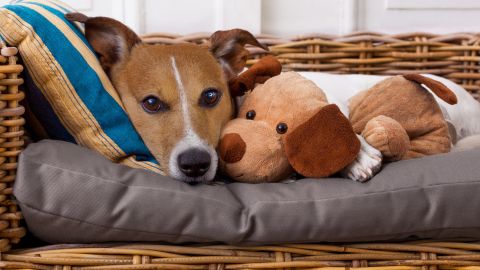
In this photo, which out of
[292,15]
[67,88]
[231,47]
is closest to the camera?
[67,88]

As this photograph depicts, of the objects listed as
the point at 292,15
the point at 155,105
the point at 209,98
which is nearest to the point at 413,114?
the point at 209,98

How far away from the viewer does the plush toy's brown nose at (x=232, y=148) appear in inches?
50.5

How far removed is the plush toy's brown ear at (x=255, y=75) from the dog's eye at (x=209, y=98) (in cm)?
8

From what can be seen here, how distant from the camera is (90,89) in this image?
4.25 ft

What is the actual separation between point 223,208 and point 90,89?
0.42 metres

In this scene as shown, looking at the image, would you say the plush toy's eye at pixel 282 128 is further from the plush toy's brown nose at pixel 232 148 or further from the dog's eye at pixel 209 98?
the dog's eye at pixel 209 98

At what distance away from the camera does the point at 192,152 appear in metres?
1.29

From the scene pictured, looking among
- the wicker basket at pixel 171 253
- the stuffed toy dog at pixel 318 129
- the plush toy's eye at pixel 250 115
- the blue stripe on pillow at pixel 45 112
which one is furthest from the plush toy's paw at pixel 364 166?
the blue stripe on pillow at pixel 45 112

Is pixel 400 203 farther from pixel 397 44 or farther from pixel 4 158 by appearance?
pixel 397 44

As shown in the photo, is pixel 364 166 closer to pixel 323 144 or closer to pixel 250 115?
pixel 323 144

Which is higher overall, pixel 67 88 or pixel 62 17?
pixel 62 17

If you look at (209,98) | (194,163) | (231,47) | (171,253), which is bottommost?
(171,253)

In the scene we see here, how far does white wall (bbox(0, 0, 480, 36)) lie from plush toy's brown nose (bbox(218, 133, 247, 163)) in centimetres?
103

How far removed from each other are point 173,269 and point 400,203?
46 cm
